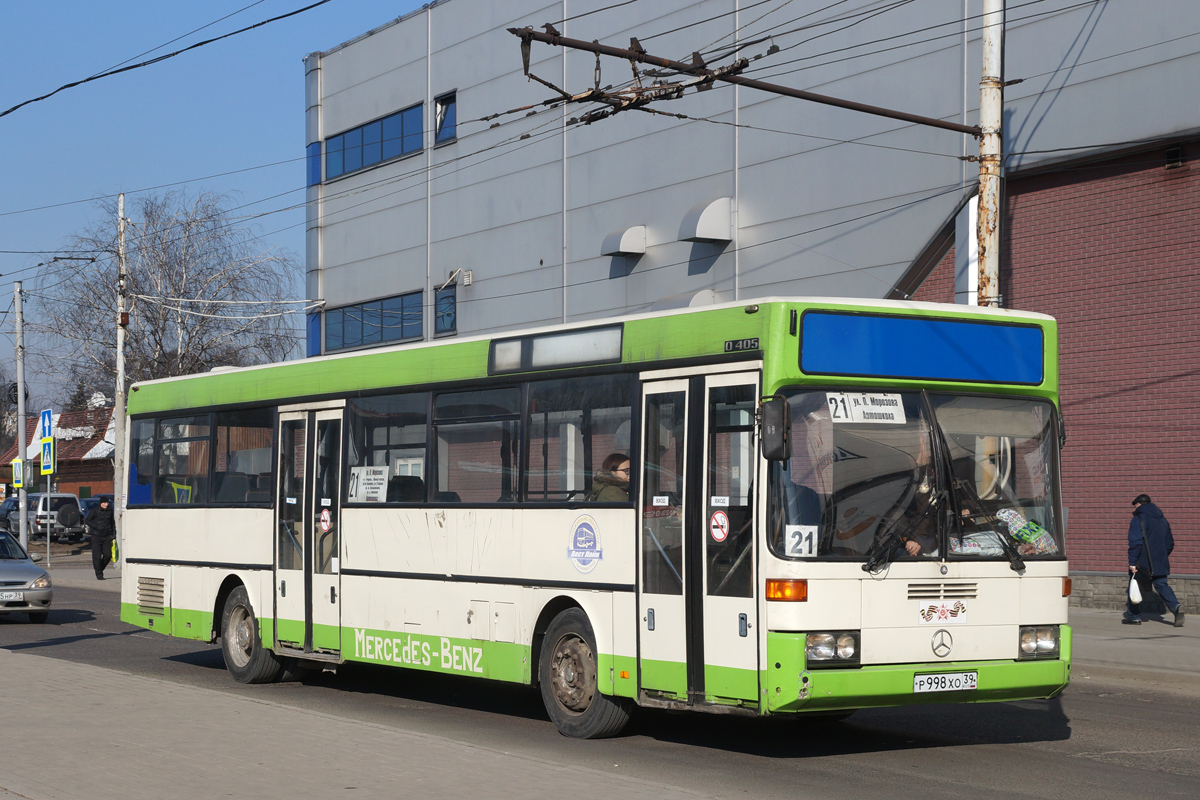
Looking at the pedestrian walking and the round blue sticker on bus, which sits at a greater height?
the round blue sticker on bus

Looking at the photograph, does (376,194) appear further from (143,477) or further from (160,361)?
(143,477)

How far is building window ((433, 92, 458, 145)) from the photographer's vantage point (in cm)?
3450

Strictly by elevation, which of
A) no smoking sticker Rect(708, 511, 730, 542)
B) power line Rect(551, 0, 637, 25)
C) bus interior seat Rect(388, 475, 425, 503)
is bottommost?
no smoking sticker Rect(708, 511, 730, 542)

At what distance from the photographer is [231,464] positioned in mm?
14414

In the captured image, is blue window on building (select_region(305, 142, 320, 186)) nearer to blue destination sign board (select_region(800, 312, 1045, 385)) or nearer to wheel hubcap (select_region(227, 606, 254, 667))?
wheel hubcap (select_region(227, 606, 254, 667))

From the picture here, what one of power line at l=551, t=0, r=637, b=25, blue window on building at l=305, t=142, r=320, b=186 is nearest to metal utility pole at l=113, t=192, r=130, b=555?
blue window on building at l=305, t=142, r=320, b=186

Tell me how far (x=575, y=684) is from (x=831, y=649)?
2.36 meters

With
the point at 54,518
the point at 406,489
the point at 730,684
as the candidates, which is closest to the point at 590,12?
the point at 406,489

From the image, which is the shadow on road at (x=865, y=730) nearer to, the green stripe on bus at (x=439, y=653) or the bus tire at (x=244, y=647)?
the green stripe on bus at (x=439, y=653)

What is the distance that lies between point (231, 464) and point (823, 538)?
773 centimetres

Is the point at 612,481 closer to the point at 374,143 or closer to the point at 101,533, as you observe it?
the point at 101,533

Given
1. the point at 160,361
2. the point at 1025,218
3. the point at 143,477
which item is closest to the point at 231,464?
the point at 143,477

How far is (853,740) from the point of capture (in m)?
10.1

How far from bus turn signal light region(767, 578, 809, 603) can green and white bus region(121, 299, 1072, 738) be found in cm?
1
